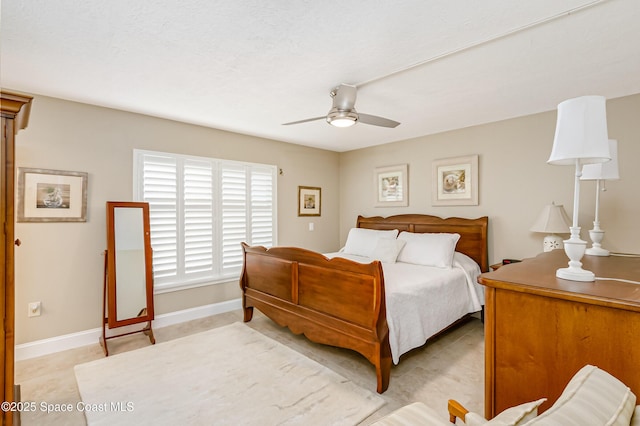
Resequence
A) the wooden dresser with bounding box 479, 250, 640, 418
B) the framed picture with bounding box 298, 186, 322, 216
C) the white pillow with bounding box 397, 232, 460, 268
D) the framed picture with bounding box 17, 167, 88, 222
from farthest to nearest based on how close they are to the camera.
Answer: the framed picture with bounding box 298, 186, 322, 216 → the white pillow with bounding box 397, 232, 460, 268 → the framed picture with bounding box 17, 167, 88, 222 → the wooden dresser with bounding box 479, 250, 640, 418

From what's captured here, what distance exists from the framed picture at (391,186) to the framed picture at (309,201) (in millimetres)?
1002

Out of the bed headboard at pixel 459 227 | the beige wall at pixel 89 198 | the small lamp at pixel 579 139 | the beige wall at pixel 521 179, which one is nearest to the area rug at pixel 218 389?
the beige wall at pixel 89 198

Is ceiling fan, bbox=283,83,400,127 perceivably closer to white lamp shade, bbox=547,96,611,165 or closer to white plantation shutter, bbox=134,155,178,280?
white lamp shade, bbox=547,96,611,165

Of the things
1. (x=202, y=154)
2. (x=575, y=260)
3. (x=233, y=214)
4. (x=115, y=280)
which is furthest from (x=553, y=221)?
(x=115, y=280)

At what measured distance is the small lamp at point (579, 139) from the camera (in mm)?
1298

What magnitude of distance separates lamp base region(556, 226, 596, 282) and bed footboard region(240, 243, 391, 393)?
3.67 feet

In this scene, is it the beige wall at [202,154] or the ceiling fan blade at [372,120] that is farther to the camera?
the beige wall at [202,154]

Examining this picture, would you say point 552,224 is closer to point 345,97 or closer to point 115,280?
point 345,97

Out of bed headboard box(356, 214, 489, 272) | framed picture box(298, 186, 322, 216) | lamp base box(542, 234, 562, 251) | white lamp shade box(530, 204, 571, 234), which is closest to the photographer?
white lamp shade box(530, 204, 571, 234)

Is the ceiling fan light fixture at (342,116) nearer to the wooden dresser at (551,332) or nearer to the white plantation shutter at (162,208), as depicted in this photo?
the wooden dresser at (551,332)

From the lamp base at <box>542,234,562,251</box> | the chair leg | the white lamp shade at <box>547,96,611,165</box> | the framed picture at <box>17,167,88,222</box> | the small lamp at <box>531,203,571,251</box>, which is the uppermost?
the white lamp shade at <box>547,96,611,165</box>

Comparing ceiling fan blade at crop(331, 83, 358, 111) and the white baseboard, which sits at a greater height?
ceiling fan blade at crop(331, 83, 358, 111)

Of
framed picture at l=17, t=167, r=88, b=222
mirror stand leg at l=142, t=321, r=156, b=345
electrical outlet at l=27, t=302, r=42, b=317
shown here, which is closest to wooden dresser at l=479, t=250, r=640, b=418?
mirror stand leg at l=142, t=321, r=156, b=345

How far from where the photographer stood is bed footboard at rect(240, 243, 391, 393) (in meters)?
2.27
